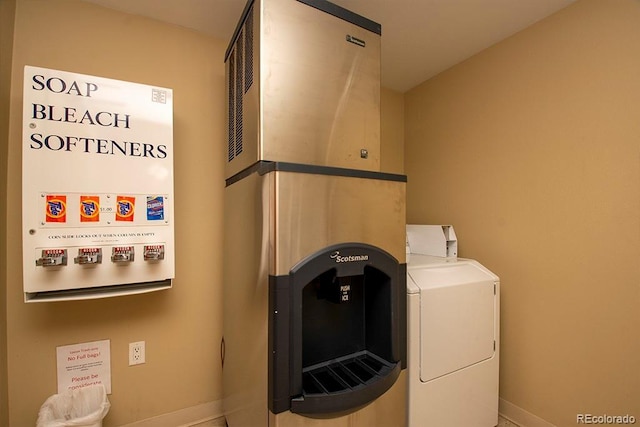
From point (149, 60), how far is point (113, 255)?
1048mm

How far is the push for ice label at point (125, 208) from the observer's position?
117cm

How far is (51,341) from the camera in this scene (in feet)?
4.15

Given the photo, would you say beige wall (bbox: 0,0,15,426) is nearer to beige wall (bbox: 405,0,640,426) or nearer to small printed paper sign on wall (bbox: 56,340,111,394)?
small printed paper sign on wall (bbox: 56,340,111,394)

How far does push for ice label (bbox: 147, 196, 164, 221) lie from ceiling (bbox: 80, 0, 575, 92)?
99 centimetres

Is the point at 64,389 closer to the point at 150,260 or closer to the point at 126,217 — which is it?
the point at 150,260

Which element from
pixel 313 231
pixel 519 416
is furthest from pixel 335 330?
pixel 519 416

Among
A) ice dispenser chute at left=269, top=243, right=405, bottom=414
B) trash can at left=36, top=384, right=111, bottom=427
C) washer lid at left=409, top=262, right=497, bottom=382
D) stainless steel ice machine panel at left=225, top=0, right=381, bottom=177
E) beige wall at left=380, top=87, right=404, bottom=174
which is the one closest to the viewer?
ice dispenser chute at left=269, top=243, right=405, bottom=414

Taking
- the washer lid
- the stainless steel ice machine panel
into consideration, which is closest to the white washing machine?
the washer lid

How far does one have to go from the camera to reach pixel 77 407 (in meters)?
1.28

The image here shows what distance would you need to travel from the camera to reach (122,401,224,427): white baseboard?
1437mm

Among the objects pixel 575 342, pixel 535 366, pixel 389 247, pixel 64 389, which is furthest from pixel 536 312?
pixel 64 389

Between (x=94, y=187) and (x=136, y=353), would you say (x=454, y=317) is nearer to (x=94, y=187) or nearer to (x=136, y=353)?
(x=136, y=353)

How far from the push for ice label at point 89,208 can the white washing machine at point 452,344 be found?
4.42 ft

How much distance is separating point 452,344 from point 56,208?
179 centimetres
